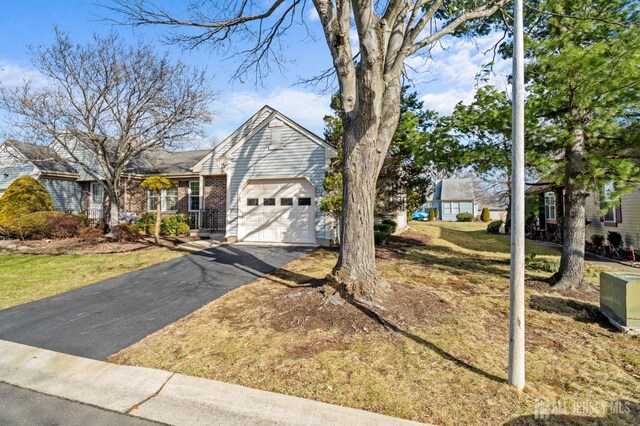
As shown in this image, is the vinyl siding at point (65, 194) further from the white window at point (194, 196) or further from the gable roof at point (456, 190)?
the gable roof at point (456, 190)

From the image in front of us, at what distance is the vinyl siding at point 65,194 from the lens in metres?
18.7

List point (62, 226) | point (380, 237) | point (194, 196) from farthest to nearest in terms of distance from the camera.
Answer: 1. point (194, 196)
2. point (62, 226)
3. point (380, 237)

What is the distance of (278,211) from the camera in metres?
13.8

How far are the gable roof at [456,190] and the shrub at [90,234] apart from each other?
130ft

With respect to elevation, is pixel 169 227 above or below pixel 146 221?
below

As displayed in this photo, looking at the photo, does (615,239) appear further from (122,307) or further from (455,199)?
(455,199)

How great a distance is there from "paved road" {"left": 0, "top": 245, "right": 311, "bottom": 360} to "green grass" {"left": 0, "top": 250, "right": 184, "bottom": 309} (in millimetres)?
438

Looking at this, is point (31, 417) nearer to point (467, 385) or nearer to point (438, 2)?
point (467, 385)

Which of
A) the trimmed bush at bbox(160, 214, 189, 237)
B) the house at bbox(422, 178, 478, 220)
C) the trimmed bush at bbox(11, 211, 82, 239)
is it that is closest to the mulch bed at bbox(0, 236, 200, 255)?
the trimmed bush at bbox(11, 211, 82, 239)

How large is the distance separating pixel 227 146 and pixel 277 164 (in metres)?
3.70

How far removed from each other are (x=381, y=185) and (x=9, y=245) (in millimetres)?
15823

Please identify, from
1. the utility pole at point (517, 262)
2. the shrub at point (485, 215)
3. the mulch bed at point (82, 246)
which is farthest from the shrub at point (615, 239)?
the shrub at point (485, 215)

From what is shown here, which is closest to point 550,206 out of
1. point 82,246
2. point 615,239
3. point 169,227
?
point 615,239

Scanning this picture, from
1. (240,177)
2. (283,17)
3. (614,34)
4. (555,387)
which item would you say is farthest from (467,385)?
(240,177)
